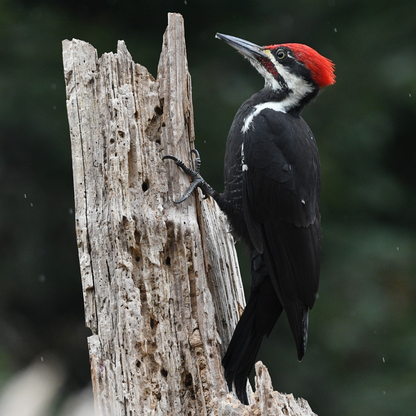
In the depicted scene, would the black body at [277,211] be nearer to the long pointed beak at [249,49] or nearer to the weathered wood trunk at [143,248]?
the weathered wood trunk at [143,248]

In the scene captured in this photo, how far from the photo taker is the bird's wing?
2.80m

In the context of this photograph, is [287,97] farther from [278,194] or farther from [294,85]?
[278,194]

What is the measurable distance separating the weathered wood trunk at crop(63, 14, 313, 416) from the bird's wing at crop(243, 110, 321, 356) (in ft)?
1.25

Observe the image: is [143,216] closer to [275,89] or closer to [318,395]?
[275,89]

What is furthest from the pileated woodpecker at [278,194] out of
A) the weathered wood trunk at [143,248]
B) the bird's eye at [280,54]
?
the weathered wood trunk at [143,248]

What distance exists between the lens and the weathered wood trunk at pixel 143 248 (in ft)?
7.12

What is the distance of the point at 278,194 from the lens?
9.42 feet

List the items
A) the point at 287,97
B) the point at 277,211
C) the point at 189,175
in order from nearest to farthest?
the point at 189,175
the point at 277,211
the point at 287,97

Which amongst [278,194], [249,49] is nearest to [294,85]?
[249,49]

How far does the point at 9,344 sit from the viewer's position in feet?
15.4

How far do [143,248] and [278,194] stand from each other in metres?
0.84

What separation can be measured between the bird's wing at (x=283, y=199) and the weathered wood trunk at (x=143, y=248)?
0.38 meters

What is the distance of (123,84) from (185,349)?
1071mm

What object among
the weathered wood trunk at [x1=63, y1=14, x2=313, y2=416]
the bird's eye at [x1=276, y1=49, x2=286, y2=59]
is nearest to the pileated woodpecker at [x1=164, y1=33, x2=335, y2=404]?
the bird's eye at [x1=276, y1=49, x2=286, y2=59]
